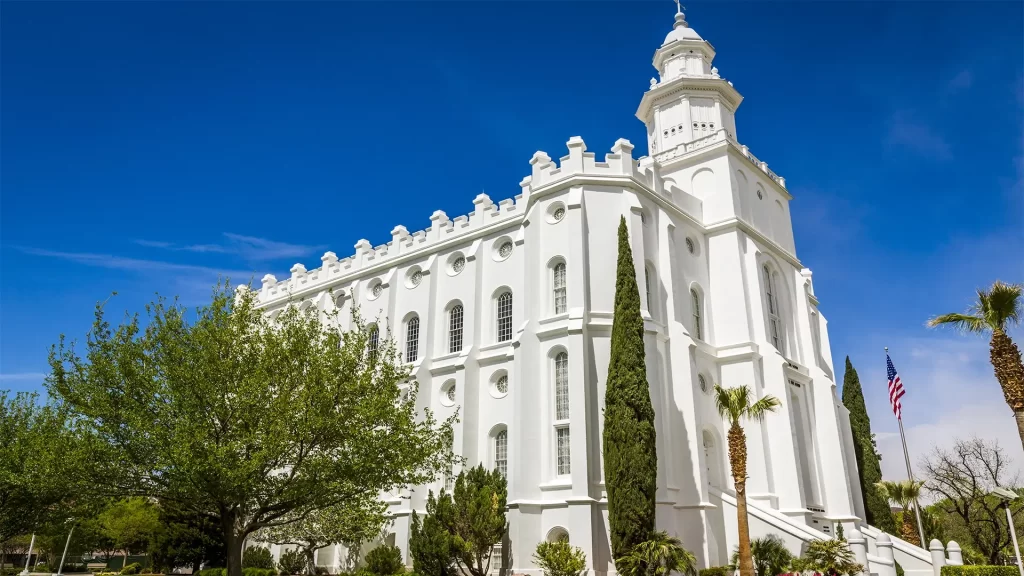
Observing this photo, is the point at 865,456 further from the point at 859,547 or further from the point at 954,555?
the point at 859,547

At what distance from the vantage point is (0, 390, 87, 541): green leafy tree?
1786 cm

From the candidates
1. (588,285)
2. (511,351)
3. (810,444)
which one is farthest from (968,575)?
(511,351)

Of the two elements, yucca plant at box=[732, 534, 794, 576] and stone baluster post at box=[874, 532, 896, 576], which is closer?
stone baluster post at box=[874, 532, 896, 576]

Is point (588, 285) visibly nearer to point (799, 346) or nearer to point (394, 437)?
point (394, 437)

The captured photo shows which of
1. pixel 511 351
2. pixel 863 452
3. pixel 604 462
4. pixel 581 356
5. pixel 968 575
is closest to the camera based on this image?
pixel 968 575

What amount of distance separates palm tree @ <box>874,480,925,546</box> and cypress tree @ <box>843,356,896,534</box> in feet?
3.25

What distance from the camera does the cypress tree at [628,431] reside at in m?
21.6

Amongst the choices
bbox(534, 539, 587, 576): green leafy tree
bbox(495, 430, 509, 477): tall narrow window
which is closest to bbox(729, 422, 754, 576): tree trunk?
bbox(534, 539, 587, 576): green leafy tree

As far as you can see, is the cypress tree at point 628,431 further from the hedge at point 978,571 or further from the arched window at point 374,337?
the arched window at point 374,337

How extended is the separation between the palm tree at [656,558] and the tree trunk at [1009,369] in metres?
9.74

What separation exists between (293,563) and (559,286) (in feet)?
56.6

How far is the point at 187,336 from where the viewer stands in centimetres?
1944

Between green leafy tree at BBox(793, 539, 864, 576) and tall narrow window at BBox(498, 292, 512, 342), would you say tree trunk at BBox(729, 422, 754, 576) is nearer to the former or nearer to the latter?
green leafy tree at BBox(793, 539, 864, 576)

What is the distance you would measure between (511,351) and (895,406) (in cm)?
1714
